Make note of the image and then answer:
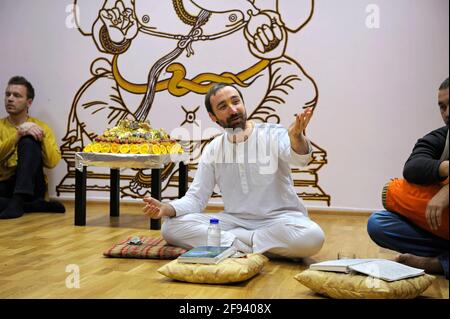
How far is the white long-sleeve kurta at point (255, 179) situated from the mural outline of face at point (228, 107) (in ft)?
0.44

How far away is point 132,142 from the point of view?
175 inches

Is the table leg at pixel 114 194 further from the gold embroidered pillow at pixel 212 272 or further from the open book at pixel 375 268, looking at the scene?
the open book at pixel 375 268

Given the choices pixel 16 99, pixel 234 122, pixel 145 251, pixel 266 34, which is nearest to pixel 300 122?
pixel 234 122

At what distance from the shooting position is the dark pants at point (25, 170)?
494 cm

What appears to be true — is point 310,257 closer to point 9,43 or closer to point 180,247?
point 180,247

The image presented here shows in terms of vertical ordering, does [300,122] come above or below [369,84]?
below

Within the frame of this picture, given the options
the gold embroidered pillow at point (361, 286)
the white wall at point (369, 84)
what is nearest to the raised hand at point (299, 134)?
the gold embroidered pillow at point (361, 286)

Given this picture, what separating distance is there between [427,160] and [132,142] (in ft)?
7.75

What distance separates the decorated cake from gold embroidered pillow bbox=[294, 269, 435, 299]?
2.23m

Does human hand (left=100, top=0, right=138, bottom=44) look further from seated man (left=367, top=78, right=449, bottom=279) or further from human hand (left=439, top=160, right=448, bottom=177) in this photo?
human hand (left=439, top=160, right=448, bottom=177)

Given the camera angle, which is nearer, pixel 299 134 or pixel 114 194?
pixel 299 134

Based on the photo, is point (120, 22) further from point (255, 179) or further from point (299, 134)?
point (299, 134)

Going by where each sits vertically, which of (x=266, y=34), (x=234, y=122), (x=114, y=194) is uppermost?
(x=266, y=34)
